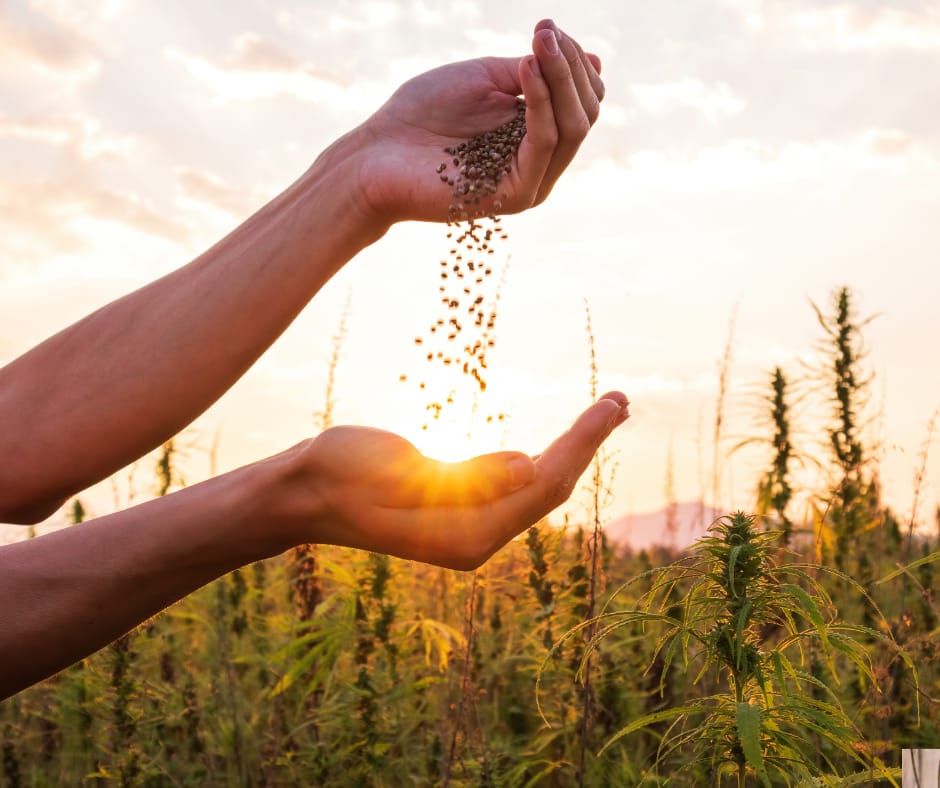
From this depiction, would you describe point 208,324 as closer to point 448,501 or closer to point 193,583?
point 193,583

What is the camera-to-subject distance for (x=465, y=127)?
2508mm

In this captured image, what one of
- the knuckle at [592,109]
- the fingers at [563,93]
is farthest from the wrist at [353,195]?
the knuckle at [592,109]

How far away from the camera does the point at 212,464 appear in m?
4.51

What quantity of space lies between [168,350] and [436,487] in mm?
986

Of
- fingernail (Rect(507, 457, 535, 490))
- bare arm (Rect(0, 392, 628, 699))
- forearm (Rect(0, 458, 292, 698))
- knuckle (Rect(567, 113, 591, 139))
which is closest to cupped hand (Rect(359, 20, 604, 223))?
knuckle (Rect(567, 113, 591, 139))

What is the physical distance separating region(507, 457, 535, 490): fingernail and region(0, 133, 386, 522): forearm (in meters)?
0.92

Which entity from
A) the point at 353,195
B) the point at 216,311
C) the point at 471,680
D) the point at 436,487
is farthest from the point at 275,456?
the point at 471,680

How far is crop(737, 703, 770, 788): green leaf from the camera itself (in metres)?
1.37

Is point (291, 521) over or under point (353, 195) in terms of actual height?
under

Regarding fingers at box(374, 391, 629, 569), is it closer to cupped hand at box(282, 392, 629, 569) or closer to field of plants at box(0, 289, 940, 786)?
cupped hand at box(282, 392, 629, 569)

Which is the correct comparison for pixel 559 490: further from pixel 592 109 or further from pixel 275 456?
pixel 592 109

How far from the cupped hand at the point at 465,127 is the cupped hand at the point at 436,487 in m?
0.67

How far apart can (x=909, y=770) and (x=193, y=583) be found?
151 centimetres

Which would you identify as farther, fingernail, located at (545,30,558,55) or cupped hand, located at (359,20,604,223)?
cupped hand, located at (359,20,604,223)
